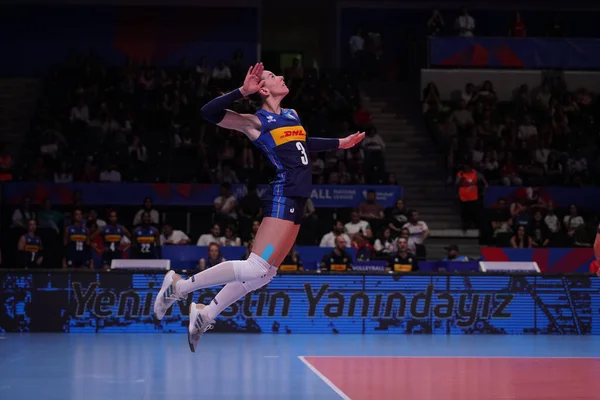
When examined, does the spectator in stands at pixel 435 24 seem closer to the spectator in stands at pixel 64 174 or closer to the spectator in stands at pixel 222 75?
the spectator in stands at pixel 222 75

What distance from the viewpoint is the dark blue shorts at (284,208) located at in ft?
31.2

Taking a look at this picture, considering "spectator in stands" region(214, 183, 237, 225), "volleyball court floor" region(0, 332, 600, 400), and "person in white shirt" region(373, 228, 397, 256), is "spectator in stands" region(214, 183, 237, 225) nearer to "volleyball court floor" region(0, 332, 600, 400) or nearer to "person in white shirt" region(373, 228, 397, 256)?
"person in white shirt" region(373, 228, 397, 256)

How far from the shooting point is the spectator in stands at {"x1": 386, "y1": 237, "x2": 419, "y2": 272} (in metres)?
18.1

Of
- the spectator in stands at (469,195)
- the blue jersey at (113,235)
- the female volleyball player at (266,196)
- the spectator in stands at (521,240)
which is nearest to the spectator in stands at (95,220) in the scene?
the blue jersey at (113,235)

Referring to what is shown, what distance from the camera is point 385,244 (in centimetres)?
1939

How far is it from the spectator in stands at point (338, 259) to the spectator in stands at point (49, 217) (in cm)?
602

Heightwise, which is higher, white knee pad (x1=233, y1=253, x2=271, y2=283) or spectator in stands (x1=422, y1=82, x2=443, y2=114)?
spectator in stands (x1=422, y1=82, x2=443, y2=114)

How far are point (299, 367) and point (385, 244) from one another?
7161 millimetres

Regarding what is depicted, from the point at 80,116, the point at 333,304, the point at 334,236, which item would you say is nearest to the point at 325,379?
the point at 333,304

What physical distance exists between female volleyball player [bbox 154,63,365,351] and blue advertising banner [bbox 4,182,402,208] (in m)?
11.6

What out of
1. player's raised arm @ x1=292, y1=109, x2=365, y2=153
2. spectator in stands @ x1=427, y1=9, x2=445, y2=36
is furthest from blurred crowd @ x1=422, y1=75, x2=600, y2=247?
player's raised arm @ x1=292, y1=109, x2=365, y2=153

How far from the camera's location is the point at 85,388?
10734 millimetres

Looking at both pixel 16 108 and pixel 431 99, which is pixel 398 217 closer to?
pixel 431 99

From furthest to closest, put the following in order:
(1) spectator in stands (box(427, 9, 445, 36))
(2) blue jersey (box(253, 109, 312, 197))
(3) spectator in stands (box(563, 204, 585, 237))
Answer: (1) spectator in stands (box(427, 9, 445, 36)) → (3) spectator in stands (box(563, 204, 585, 237)) → (2) blue jersey (box(253, 109, 312, 197))
